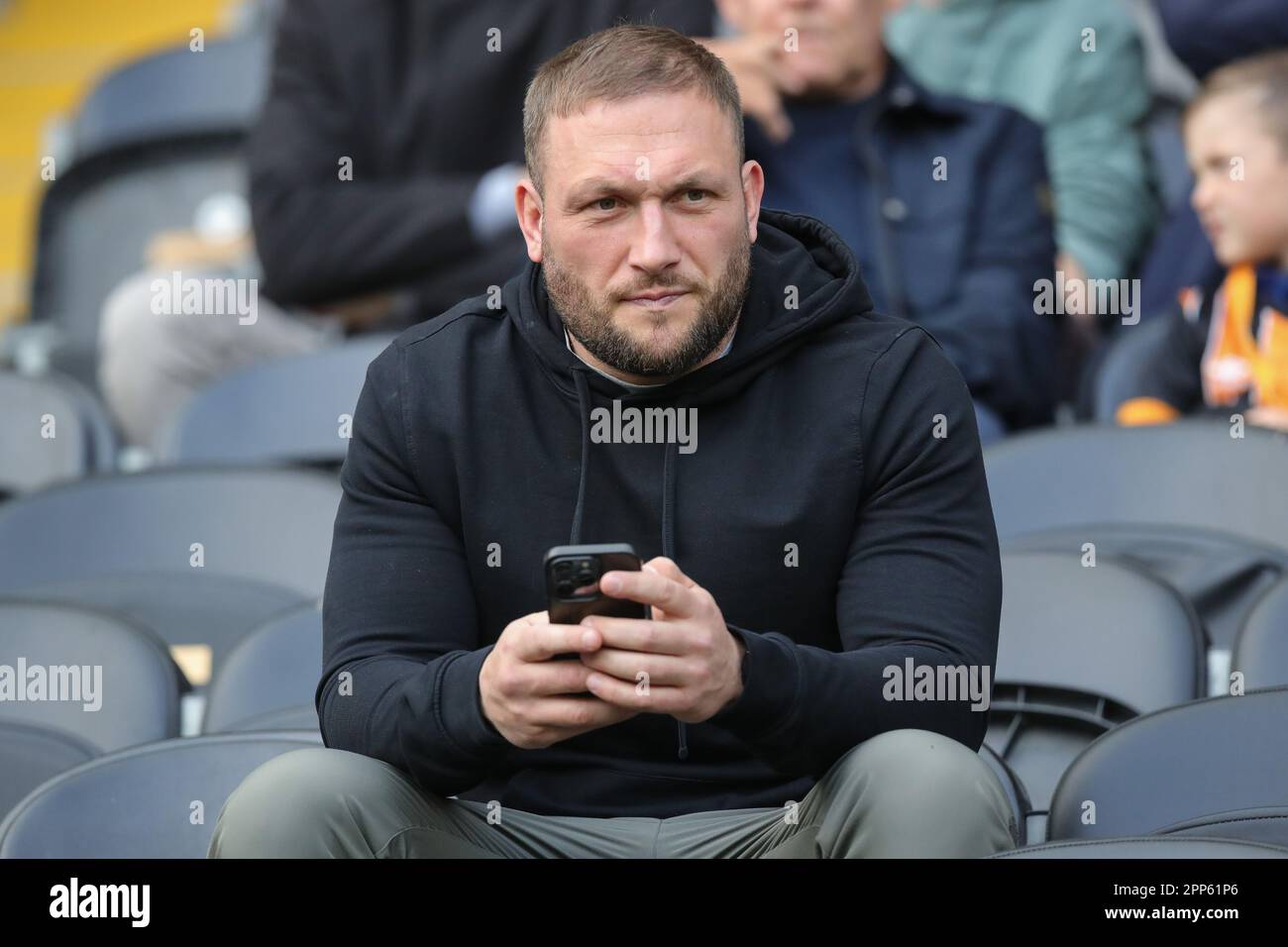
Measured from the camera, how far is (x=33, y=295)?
4.84 meters

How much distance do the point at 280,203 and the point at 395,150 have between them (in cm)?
26

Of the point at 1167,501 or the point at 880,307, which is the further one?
the point at 880,307

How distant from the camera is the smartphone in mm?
1526

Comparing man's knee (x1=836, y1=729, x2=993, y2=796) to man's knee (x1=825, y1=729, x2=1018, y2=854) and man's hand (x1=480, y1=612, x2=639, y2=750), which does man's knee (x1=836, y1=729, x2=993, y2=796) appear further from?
man's hand (x1=480, y1=612, x2=639, y2=750)

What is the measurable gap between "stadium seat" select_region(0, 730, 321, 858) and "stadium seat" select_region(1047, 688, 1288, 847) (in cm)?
78

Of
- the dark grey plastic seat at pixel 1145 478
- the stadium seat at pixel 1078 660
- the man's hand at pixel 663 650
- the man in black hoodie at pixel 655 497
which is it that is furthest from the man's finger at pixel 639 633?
the dark grey plastic seat at pixel 1145 478

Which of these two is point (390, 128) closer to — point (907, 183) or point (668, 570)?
point (907, 183)

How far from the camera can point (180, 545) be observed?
2.78 m

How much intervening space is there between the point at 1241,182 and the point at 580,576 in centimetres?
197

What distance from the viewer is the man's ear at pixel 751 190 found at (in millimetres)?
1895

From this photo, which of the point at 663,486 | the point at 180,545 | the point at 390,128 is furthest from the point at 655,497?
the point at 390,128

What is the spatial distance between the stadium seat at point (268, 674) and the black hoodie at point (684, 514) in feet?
1.49

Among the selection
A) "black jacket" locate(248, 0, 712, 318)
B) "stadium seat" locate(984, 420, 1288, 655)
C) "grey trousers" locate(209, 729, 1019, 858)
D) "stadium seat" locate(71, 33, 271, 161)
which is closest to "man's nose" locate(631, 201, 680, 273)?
"grey trousers" locate(209, 729, 1019, 858)
